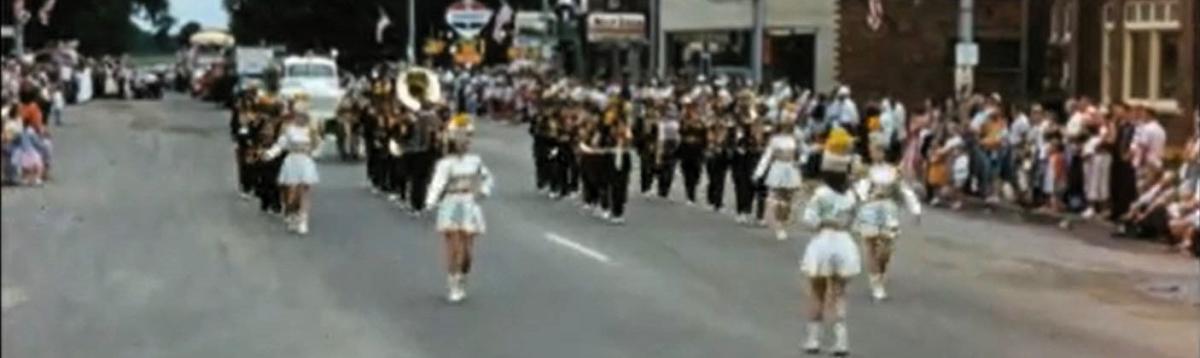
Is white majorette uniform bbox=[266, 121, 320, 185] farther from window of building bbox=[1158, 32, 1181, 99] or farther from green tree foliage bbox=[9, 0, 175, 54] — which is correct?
window of building bbox=[1158, 32, 1181, 99]

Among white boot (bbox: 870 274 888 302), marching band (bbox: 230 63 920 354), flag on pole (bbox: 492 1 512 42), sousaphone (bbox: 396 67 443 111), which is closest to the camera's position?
marching band (bbox: 230 63 920 354)

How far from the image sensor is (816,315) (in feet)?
55.9

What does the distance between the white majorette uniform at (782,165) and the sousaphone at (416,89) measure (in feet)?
27.2

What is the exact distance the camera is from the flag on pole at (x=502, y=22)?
4063 inches

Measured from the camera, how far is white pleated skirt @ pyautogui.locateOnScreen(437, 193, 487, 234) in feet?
68.5

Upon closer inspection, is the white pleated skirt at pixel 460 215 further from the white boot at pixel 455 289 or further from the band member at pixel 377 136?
the band member at pixel 377 136

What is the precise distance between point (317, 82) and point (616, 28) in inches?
919

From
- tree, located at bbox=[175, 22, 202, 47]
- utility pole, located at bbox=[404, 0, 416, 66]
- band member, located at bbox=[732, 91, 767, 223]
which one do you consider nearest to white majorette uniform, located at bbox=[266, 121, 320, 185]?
band member, located at bbox=[732, 91, 767, 223]

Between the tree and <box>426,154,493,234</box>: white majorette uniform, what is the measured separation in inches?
4737

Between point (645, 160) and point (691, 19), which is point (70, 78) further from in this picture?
point (691, 19)

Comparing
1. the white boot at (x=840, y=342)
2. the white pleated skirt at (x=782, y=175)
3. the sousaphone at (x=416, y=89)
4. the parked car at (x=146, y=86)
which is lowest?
the parked car at (x=146, y=86)

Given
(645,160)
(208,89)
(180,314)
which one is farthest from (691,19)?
(180,314)

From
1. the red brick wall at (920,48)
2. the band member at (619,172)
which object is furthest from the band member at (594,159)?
the red brick wall at (920,48)

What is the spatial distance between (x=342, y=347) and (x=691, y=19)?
2632 inches
